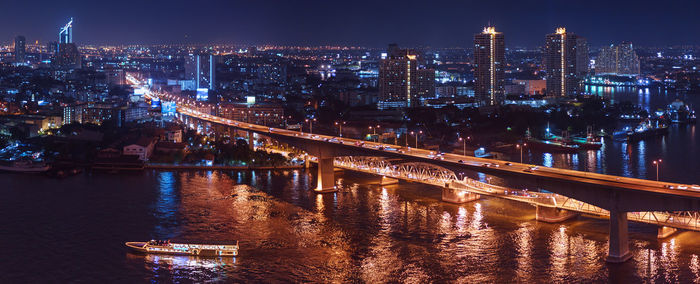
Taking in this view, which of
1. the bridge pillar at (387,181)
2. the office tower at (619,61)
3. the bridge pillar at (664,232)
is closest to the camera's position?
the bridge pillar at (664,232)

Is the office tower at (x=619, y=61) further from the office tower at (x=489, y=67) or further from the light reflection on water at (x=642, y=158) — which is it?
the light reflection on water at (x=642, y=158)

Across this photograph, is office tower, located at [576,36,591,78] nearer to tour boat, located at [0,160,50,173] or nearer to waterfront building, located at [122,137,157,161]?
waterfront building, located at [122,137,157,161]

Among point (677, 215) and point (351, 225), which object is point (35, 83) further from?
point (677, 215)

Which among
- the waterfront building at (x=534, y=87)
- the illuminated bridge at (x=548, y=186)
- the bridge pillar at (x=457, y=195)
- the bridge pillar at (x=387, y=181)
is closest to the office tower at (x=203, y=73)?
the waterfront building at (x=534, y=87)

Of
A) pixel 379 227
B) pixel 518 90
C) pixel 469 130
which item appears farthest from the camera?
pixel 518 90

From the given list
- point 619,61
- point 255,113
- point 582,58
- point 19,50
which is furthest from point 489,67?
point 19,50

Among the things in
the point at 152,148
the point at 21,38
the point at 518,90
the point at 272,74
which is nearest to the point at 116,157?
the point at 152,148
